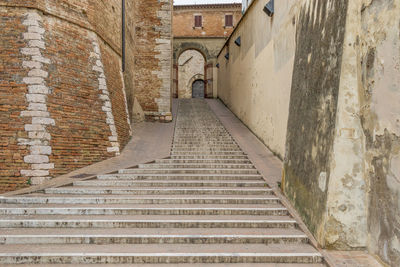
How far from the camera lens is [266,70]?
9203 millimetres

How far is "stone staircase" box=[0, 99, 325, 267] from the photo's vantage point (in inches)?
139

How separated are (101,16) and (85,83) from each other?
2.66 m

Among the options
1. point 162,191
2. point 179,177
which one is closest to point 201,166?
point 179,177

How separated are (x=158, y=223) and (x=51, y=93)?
460 centimetres

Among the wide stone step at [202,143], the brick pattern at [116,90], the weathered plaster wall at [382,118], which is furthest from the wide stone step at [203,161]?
the weathered plaster wall at [382,118]

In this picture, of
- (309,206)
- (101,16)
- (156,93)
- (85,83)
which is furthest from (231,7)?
(309,206)

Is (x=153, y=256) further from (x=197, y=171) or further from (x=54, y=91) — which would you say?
(x=54, y=91)

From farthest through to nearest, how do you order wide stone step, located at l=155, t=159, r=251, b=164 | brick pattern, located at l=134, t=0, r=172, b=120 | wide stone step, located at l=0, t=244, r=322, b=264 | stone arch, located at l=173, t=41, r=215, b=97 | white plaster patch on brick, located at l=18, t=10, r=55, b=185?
1. stone arch, located at l=173, t=41, r=215, b=97
2. brick pattern, located at l=134, t=0, r=172, b=120
3. wide stone step, located at l=155, t=159, r=251, b=164
4. white plaster patch on brick, located at l=18, t=10, r=55, b=185
5. wide stone step, located at l=0, t=244, r=322, b=264

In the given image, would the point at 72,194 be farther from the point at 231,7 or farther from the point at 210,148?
the point at 231,7

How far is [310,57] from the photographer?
4.55 metres

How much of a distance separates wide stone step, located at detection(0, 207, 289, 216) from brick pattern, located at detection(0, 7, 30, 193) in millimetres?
1549

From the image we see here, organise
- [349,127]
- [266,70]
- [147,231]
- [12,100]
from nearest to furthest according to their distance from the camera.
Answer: [349,127] < [147,231] < [12,100] < [266,70]

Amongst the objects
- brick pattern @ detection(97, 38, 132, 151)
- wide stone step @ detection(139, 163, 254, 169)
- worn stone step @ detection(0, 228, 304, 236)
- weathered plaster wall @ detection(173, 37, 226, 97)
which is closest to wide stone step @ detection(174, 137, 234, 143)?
brick pattern @ detection(97, 38, 132, 151)

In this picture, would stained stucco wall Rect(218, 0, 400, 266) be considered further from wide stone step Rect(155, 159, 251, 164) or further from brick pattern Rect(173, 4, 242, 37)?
brick pattern Rect(173, 4, 242, 37)
